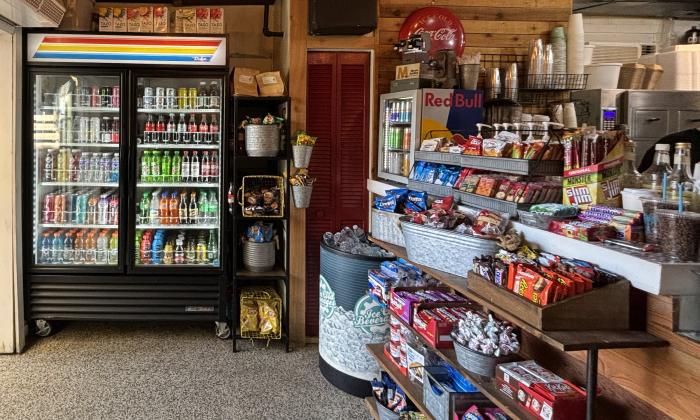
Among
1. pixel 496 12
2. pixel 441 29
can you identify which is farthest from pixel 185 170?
pixel 496 12

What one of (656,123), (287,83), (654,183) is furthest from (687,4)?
(654,183)

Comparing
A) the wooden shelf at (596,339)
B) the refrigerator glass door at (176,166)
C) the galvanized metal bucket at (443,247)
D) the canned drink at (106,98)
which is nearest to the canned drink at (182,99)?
the refrigerator glass door at (176,166)

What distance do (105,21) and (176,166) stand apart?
4.22 ft

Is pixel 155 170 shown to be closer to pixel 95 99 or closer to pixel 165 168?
pixel 165 168

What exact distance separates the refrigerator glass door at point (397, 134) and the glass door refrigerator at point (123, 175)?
1.25m

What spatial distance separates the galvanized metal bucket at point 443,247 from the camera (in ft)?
7.39

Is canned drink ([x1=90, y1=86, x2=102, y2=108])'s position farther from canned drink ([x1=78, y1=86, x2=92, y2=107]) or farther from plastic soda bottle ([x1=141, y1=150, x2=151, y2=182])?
plastic soda bottle ([x1=141, y1=150, x2=151, y2=182])

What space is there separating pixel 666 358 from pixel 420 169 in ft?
5.93

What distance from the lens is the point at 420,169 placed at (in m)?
3.28

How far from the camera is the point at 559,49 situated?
483cm

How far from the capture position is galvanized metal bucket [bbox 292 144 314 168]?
454 cm

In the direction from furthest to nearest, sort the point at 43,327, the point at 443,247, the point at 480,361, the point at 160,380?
the point at 43,327
the point at 160,380
the point at 443,247
the point at 480,361

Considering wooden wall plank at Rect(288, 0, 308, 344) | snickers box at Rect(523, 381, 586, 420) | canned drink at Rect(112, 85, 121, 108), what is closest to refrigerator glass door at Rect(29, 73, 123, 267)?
canned drink at Rect(112, 85, 121, 108)

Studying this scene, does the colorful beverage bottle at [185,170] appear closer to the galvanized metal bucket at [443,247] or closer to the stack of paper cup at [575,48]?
the galvanized metal bucket at [443,247]
